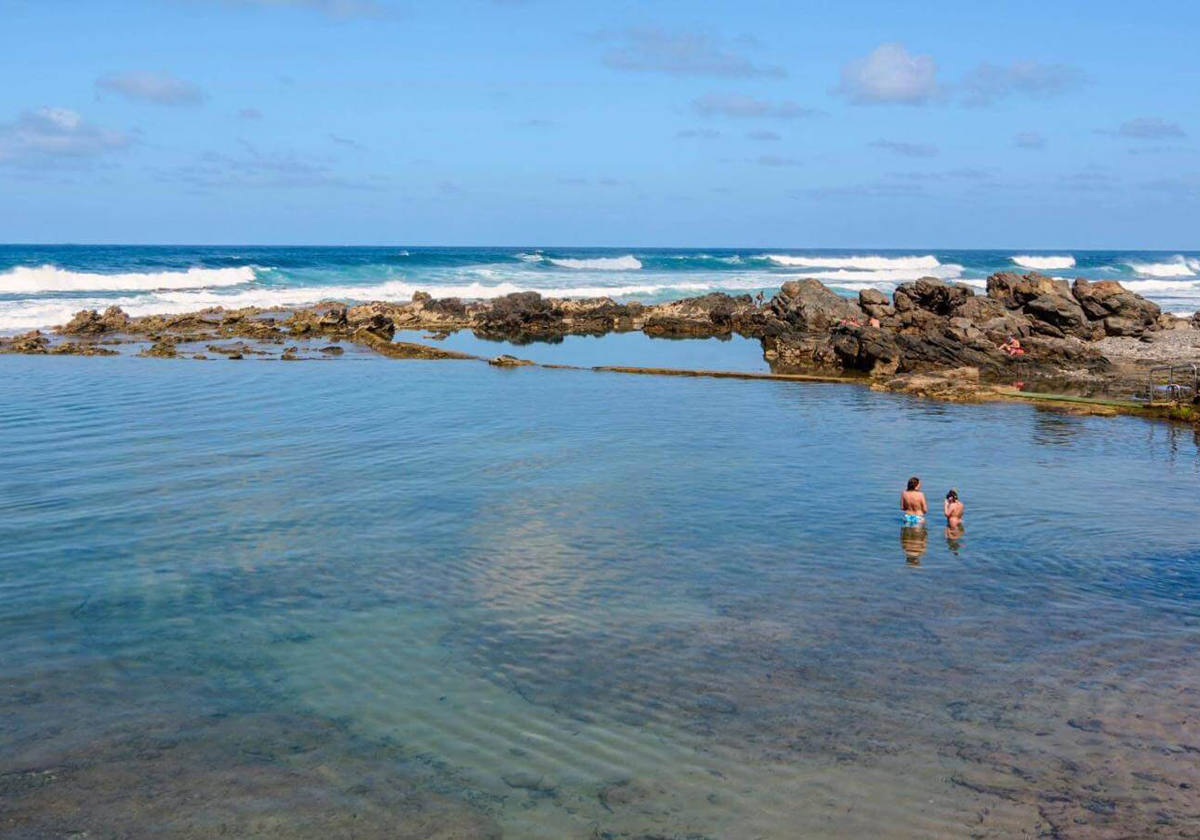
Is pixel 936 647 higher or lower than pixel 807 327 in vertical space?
lower

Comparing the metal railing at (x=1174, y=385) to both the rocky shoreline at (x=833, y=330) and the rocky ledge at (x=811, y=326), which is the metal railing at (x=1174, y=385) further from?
the rocky ledge at (x=811, y=326)

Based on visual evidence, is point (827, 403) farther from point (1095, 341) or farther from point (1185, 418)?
point (1095, 341)

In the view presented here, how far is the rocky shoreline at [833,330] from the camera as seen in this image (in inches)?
1631

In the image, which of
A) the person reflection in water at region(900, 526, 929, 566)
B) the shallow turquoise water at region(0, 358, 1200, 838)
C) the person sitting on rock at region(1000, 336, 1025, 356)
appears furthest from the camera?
the person sitting on rock at region(1000, 336, 1025, 356)

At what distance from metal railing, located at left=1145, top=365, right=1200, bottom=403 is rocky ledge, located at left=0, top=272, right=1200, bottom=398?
194 centimetres

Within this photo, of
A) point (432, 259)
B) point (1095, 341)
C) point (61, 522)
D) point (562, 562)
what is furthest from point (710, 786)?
point (432, 259)

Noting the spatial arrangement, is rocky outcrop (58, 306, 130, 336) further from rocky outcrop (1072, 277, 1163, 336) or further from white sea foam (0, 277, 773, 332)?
rocky outcrop (1072, 277, 1163, 336)

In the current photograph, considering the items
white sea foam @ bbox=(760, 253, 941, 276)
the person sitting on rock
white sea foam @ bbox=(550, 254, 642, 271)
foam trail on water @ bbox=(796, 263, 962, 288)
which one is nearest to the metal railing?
the person sitting on rock

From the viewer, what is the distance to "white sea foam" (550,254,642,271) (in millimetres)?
141750

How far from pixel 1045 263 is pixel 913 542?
178m

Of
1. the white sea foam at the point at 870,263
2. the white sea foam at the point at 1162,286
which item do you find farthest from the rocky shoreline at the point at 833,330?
the white sea foam at the point at 870,263

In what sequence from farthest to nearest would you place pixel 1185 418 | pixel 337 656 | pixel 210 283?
pixel 210 283
pixel 1185 418
pixel 337 656

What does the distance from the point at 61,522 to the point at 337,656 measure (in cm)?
848

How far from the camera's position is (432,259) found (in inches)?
5251
